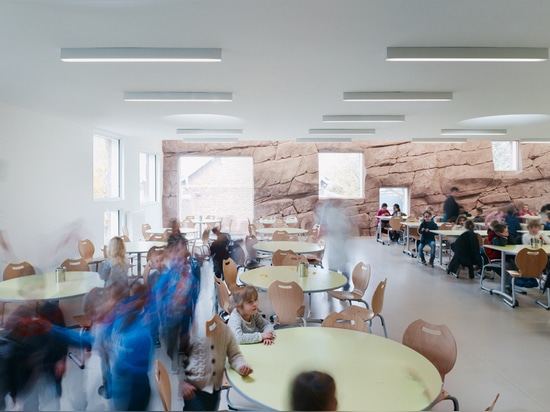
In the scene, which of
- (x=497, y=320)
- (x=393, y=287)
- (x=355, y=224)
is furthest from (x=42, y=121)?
(x=355, y=224)

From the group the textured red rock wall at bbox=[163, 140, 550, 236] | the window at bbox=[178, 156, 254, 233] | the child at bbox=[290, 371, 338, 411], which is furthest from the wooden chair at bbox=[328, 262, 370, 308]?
the window at bbox=[178, 156, 254, 233]

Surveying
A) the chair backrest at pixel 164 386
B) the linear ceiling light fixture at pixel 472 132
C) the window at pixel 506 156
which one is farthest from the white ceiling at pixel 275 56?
the window at pixel 506 156

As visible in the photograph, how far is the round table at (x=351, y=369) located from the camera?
1.72 metres

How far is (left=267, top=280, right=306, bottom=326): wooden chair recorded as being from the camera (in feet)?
11.6

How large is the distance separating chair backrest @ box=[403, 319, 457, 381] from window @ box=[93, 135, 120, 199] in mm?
8417

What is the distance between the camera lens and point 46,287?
3.73 meters

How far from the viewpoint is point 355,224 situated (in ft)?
46.7

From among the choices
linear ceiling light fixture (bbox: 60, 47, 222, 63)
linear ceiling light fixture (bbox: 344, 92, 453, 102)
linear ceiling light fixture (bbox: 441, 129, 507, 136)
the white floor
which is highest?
linear ceiling light fixture (bbox: 441, 129, 507, 136)

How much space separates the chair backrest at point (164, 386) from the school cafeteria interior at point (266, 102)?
4 cm

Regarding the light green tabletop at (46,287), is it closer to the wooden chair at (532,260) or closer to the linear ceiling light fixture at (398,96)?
the linear ceiling light fixture at (398,96)

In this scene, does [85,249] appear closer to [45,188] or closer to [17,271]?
[45,188]

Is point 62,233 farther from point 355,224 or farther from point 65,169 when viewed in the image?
point 355,224

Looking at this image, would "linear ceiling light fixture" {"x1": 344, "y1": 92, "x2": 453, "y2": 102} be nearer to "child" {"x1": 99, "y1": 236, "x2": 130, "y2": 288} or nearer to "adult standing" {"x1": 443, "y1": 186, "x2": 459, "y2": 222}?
"child" {"x1": 99, "y1": 236, "x2": 130, "y2": 288}

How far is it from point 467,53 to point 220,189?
1147 centimetres
